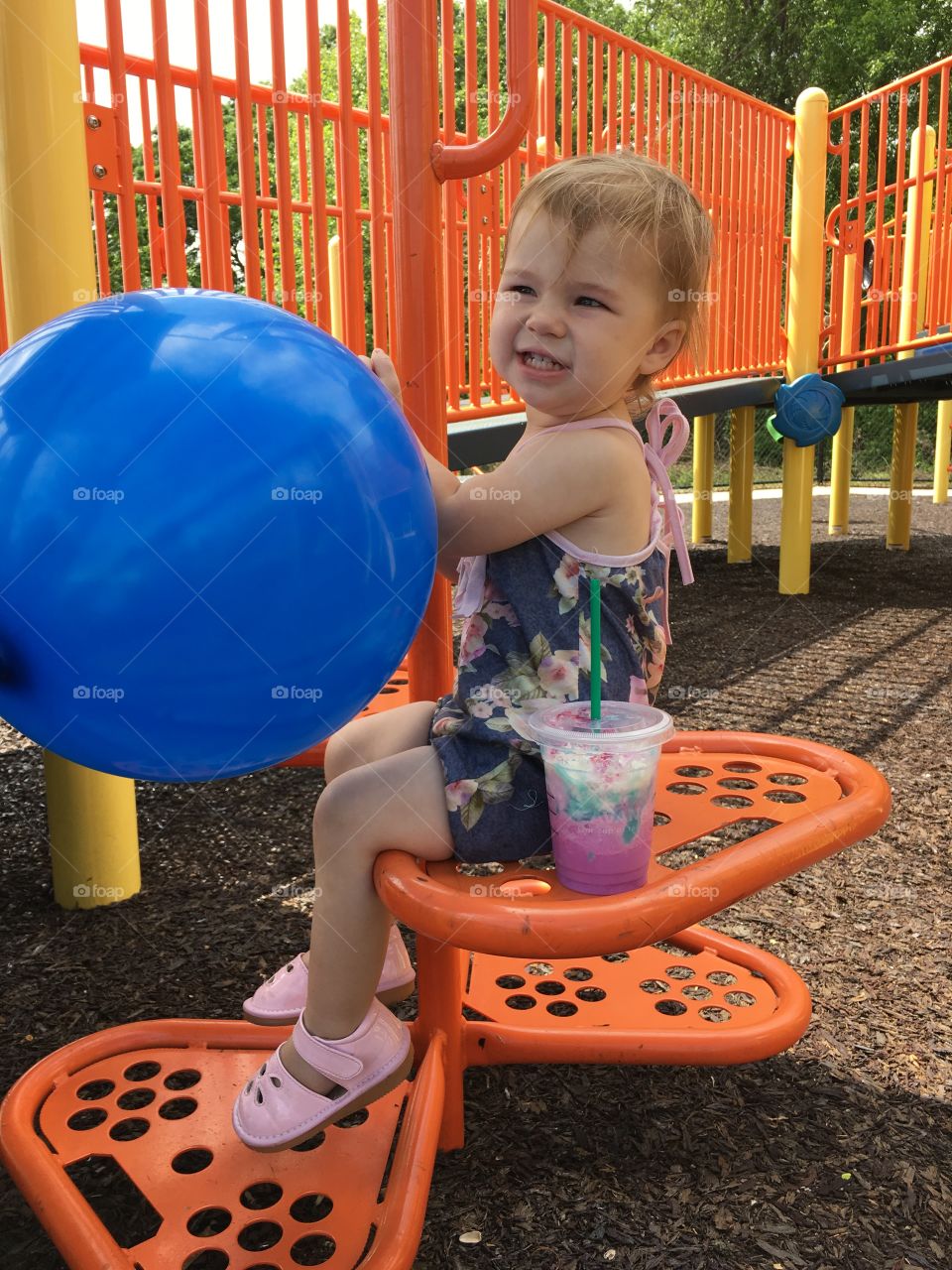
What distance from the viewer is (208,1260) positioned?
5.38 ft

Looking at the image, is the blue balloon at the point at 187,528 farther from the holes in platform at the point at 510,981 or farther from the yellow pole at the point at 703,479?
the yellow pole at the point at 703,479

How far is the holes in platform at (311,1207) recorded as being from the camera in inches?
66.6

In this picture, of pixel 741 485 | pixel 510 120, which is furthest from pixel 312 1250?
pixel 741 485

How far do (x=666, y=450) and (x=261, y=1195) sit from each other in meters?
1.35

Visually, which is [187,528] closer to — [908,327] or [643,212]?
[643,212]

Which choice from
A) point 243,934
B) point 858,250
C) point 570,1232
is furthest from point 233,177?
point 570,1232

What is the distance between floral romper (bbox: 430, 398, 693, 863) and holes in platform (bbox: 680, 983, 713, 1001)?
82cm

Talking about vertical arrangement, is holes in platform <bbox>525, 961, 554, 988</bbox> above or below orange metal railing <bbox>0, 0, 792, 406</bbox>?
below

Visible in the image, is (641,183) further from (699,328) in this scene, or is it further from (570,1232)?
(570,1232)

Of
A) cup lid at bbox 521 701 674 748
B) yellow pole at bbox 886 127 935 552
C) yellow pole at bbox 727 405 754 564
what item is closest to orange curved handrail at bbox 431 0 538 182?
cup lid at bbox 521 701 674 748

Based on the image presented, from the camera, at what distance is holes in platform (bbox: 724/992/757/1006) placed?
7.23 feet

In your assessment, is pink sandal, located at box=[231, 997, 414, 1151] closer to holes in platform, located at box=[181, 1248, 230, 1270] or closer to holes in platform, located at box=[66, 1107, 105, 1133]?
holes in platform, located at box=[181, 1248, 230, 1270]

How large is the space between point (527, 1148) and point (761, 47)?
27.9m

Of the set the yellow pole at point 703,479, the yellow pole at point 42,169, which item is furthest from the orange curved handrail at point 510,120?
the yellow pole at point 703,479
